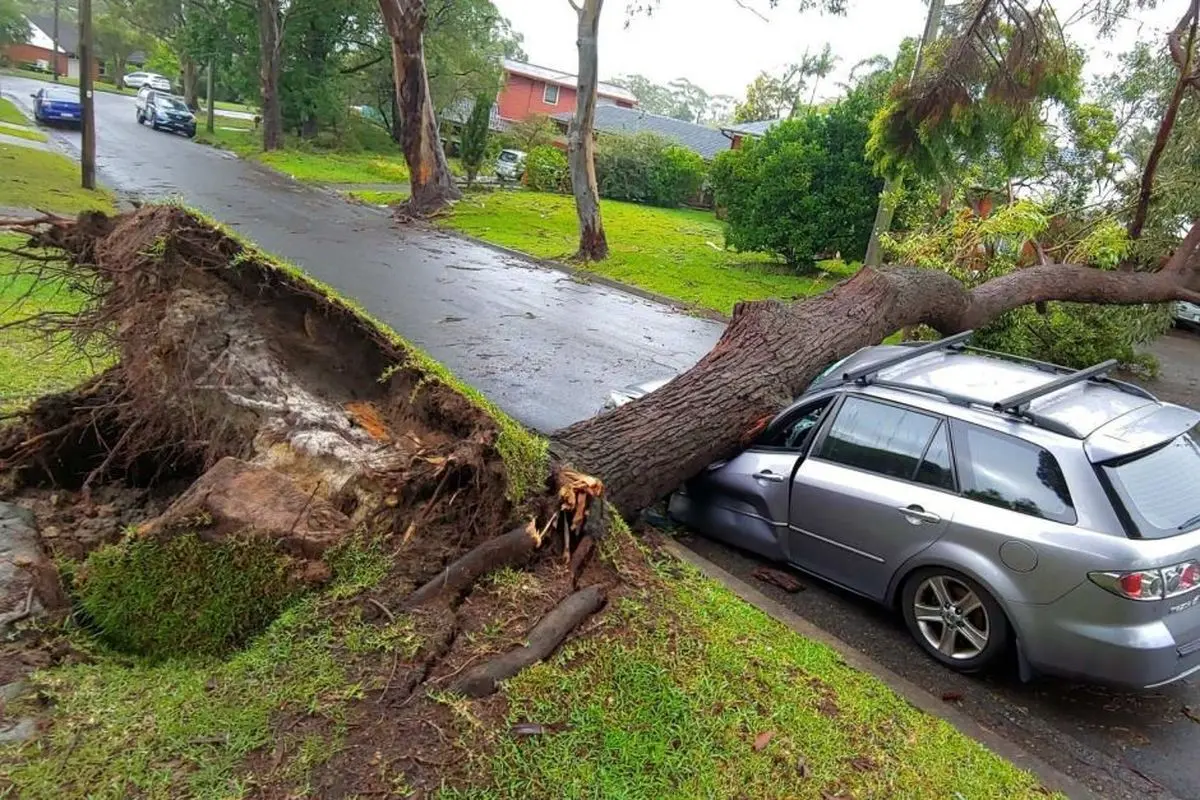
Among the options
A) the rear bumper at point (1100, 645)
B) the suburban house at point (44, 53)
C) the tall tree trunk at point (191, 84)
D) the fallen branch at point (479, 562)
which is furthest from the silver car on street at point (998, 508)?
the suburban house at point (44, 53)

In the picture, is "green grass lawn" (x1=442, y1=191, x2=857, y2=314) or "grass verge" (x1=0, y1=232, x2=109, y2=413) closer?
"grass verge" (x1=0, y1=232, x2=109, y2=413)

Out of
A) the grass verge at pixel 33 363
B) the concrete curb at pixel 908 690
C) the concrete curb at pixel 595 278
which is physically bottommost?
the grass verge at pixel 33 363

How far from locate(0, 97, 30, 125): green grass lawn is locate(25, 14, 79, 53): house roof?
118ft

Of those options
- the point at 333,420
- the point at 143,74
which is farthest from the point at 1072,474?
the point at 143,74

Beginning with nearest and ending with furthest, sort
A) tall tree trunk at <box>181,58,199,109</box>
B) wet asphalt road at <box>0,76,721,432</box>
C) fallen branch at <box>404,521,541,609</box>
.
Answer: fallen branch at <box>404,521,541,609</box>
wet asphalt road at <box>0,76,721,432</box>
tall tree trunk at <box>181,58,199,109</box>

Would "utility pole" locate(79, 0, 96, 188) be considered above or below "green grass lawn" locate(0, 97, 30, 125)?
above

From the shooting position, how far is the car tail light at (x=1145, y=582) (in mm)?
3973

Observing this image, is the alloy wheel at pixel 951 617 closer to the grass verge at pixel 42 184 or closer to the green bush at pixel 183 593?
the green bush at pixel 183 593

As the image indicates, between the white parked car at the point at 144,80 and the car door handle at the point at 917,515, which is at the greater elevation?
the white parked car at the point at 144,80

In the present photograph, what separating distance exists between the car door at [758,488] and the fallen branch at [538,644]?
2165mm

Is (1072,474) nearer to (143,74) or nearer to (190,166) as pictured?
(190,166)

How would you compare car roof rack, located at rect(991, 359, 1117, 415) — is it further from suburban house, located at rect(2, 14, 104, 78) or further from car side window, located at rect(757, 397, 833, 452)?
suburban house, located at rect(2, 14, 104, 78)

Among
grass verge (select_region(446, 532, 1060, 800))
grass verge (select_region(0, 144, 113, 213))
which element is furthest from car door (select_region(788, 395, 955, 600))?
grass verge (select_region(0, 144, 113, 213))

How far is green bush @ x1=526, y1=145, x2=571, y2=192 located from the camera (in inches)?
1257
